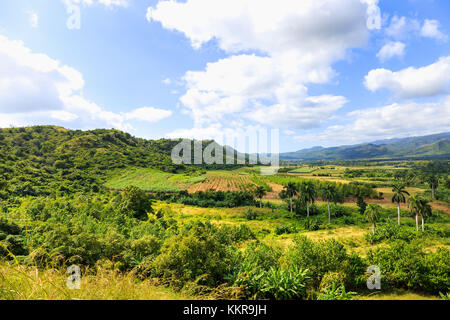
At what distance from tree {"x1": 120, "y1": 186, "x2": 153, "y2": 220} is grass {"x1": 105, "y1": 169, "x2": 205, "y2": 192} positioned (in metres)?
33.7

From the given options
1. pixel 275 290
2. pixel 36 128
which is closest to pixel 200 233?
pixel 275 290

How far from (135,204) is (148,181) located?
4944 cm

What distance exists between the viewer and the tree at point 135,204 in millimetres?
36188

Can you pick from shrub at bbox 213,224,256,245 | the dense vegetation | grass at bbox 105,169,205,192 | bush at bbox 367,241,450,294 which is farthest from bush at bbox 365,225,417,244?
grass at bbox 105,169,205,192

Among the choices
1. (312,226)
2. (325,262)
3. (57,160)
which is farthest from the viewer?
(57,160)

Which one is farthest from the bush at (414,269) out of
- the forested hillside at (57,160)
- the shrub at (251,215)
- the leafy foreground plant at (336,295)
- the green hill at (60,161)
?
the forested hillside at (57,160)

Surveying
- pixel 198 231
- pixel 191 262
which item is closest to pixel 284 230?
pixel 198 231

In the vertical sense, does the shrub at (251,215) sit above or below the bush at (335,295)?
below

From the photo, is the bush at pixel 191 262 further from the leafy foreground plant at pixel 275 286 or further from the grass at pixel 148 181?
the grass at pixel 148 181

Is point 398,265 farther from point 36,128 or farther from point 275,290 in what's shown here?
point 36,128

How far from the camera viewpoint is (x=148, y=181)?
84.5 m

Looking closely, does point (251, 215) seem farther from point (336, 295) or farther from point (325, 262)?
point (336, 295)

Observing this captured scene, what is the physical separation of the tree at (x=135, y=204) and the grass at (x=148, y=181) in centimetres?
3370

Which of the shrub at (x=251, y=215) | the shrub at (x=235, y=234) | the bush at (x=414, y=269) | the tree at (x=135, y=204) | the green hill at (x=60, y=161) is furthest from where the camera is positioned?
the green hill at (x=60, y=161)
